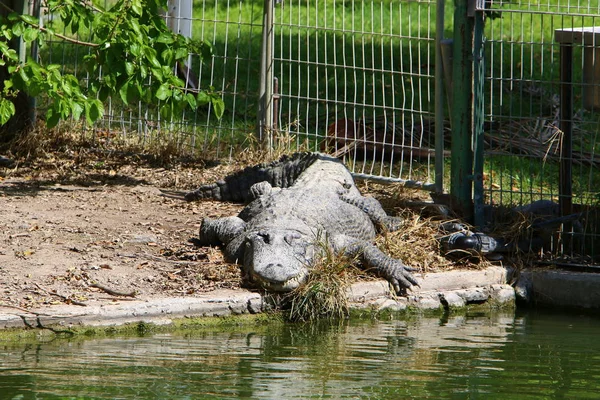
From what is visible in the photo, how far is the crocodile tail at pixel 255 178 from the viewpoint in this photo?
8.46 m

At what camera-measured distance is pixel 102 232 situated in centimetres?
741

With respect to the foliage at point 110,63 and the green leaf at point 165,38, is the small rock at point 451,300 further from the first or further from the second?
the green leaf at point 165,38

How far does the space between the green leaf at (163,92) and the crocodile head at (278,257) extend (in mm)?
1508

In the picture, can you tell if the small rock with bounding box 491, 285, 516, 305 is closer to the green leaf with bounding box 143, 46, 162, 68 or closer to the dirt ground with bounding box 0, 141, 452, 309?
the dirt ground with bounding box 0, 141, 452, 309

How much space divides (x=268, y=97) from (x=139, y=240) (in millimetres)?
2733

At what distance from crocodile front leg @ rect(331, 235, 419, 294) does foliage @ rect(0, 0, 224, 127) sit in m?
1.67

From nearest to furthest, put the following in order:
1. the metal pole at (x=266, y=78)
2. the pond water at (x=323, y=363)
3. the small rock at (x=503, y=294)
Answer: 1. the pond water at (x=323, y=363)
2. the small rock at (x=503, y=294)
3. the metal pole at (x=266, y=78)

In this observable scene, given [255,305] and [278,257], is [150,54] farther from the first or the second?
[255,305]

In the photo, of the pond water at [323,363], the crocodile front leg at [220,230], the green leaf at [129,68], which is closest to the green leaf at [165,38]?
the green leaf at [129,68]

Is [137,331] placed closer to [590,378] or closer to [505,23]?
[590,378]

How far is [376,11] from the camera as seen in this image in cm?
1605

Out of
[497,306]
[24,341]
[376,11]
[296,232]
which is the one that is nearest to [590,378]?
[497,306]

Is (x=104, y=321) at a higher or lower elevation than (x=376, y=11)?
lower

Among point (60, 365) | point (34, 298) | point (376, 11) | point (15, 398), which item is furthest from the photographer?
point (376, 11)
